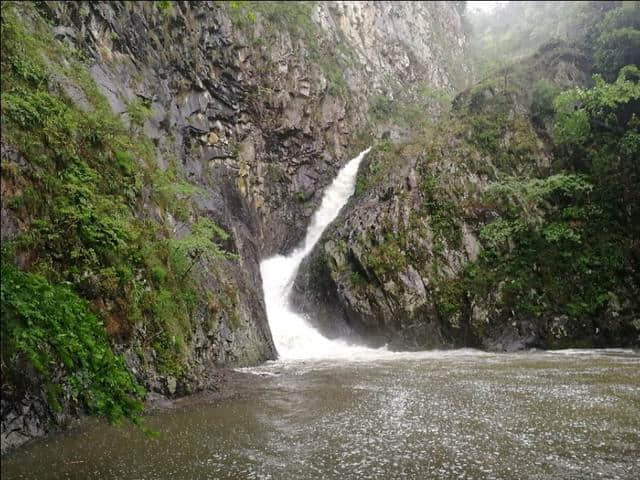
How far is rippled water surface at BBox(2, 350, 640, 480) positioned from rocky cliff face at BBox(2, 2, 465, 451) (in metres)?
1.21

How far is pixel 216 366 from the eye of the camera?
12805 mm

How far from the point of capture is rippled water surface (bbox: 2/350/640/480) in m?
5.20

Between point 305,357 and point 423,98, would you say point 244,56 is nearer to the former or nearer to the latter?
point 305,357

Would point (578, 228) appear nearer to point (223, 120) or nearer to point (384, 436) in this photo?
point (384, 436)

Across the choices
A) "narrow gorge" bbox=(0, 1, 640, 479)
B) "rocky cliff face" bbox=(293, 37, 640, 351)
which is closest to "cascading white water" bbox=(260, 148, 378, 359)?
"narrow gorge" bbox=(0, 1, 640, 479)

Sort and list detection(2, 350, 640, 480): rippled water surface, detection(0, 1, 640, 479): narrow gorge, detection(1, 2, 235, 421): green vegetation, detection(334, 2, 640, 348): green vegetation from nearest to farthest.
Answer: detection(1, 2, 235, 421): green vegetation
detection(2, 350, 640, 480): rippled water surface
detection(0, 1, 640, 479): narrow gorge
detection(334, 2, 640, 348): green vegetation

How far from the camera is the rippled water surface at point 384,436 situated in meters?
5.20

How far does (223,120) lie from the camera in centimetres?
2514

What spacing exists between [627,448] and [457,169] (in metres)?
18.4

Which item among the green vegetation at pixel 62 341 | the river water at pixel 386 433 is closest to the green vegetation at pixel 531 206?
the river water at pixel 386 433

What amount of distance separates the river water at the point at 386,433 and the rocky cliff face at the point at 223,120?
115 cm

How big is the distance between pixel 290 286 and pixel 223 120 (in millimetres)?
10206

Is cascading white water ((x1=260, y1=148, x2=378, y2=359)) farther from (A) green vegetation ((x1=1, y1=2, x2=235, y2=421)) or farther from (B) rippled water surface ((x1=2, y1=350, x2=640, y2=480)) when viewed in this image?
(B) rippled water surface ((x1=2, y1=350, x2=640, y2=480))

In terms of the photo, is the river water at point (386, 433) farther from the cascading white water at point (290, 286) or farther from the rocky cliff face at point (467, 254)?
the cascading white water at point (290, 286)
